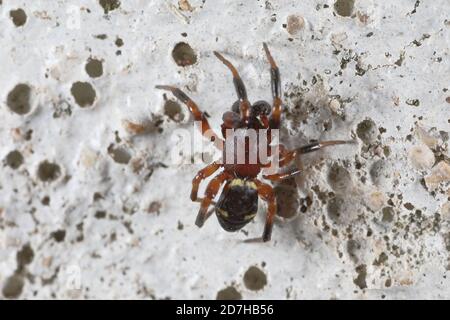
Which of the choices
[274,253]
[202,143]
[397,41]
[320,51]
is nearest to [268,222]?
[274,253]

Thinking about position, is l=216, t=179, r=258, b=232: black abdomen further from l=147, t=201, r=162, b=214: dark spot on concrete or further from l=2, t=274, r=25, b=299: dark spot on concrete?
l=2, t=274, r=25, b=299: dark spot on concrete

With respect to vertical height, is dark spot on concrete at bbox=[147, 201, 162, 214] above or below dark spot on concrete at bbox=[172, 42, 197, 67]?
below

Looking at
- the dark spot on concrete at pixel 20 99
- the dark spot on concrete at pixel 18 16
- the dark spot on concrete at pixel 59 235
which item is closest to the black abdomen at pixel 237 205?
the dark spot on concrete at pixel 59 235

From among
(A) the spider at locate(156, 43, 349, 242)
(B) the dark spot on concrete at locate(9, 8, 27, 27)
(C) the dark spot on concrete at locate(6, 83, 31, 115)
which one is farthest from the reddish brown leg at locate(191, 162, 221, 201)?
(B) the dark spot on concrete at locate(9, 8, 27, 27)

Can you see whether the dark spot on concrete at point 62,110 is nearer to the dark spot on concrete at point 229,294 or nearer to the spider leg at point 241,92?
the spider leg at point 241,92

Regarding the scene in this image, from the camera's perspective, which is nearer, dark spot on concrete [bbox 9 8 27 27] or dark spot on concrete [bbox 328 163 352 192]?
dark spot on concrete [bbox 9 8 27 27]

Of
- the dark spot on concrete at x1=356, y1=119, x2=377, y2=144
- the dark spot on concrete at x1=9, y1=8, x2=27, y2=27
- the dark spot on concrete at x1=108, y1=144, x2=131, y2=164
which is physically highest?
the dark spot on concrete at x1=9, y1=8, x2=27, y2=27

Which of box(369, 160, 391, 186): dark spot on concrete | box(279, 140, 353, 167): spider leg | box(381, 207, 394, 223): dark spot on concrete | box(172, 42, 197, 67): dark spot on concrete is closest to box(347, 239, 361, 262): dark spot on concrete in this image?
box(381, 207, 394, 223): dark spot on concrete
